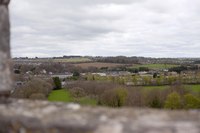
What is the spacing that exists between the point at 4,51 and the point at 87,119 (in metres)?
1.25

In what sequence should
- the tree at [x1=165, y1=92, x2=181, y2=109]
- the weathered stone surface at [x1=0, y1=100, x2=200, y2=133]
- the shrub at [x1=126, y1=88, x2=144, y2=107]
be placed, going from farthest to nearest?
the shrub at [x1=126, y1=88, x2=144, y2=107]
the tree at [x1=165, y1=92, x2=181, y2=109]
the weathered stone surface at [x1=0, y1=100, x2=200, y2=133]

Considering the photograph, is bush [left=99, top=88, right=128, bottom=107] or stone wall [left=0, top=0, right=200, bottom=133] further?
bush [left=99, top=88, right=128, bottom=107]

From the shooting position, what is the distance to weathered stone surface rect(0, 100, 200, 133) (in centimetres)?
253

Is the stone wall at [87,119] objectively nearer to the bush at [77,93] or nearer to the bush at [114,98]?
the bush at [114,98]

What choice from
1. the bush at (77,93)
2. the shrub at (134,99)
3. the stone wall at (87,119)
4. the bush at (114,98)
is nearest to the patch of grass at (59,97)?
the bush at (77,93)

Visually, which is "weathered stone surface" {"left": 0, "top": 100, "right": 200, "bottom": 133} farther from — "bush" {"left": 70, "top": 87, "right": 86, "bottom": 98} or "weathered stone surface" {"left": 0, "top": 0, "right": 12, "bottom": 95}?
"bush" {"left": 70, "top": 87, "right": 86, "bottom": 98}

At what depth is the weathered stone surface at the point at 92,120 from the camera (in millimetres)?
2531

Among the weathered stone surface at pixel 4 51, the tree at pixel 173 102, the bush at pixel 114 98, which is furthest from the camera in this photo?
the bush at pixel 114 98

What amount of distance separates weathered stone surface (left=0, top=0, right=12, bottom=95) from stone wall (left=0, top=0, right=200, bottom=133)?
10.7 inches

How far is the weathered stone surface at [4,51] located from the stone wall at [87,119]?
27 cm

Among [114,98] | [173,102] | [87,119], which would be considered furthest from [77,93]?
Result: [87,119]

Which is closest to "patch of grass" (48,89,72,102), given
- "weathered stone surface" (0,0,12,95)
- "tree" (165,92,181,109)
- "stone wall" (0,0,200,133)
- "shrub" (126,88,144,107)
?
"shrub" (126,88,144,107)

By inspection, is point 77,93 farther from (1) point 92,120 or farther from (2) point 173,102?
(1) point 92,120

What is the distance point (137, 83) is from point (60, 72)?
2624 centimetres
